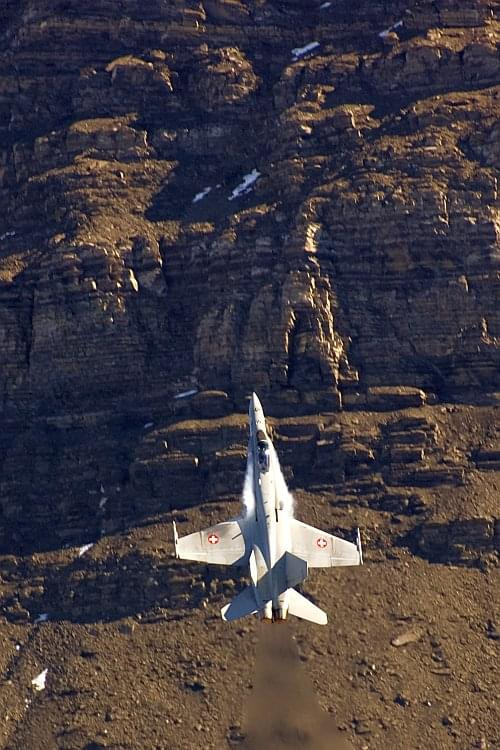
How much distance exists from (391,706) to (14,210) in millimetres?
51174

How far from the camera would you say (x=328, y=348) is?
371 ft

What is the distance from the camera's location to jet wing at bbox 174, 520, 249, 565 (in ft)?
306

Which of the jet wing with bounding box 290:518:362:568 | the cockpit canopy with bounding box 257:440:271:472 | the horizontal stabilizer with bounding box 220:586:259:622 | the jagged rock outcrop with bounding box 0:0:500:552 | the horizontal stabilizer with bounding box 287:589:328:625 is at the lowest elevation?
the horizontal stabilizer with bounding box 287:589:328:625

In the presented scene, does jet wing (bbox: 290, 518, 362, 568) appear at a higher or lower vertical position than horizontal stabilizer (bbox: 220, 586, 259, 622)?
higher

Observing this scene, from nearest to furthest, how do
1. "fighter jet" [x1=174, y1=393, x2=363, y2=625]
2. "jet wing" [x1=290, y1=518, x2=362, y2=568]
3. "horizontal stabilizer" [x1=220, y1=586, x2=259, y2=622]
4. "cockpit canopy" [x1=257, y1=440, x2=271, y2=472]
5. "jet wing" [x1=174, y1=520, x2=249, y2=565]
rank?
"horizontal stabilizer" [x1=220, y1=586, x2=259, y2=622], "fighter jet" [x1=174, y1=393, x2=363, y2=625], "jet wing" [x1=174, y1=520, x2=249, y2=565], "jet wing" [x1=290, y1=518, x2=362, y2=568], "cockpit canopy" [x1=257, y1=440, x2=271, y2=472]

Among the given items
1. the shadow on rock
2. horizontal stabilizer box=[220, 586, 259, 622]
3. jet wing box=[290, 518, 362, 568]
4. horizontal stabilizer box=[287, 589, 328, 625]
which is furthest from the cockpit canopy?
the shadow on rock

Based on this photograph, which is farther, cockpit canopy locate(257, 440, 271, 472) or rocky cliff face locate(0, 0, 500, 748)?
rocky cliff face locate(0, 0, 500, 748)

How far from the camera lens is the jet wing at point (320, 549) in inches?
3679

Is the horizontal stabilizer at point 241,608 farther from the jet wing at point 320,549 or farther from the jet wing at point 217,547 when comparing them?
the jet wing at point 320,549

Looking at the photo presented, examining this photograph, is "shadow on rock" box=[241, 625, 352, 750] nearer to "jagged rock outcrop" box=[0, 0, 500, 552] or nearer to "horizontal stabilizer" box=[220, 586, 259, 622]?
"horizontal stabilizer" box=[220, 586, 259, 622]

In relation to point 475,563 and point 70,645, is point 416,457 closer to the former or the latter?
point 475,563

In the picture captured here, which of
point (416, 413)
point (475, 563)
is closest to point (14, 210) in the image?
point (416, 413)

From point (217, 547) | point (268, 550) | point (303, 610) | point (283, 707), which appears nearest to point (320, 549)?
point (268, 550)

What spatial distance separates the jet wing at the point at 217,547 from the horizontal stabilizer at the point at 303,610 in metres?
4.05
